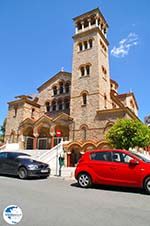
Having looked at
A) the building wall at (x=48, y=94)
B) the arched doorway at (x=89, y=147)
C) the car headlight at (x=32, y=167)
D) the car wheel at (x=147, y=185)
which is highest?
the building wall at (x=48, y=94)

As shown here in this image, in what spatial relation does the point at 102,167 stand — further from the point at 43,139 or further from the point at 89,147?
the point at 43,139

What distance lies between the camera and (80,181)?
9750 millimetres

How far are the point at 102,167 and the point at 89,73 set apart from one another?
2230 cm

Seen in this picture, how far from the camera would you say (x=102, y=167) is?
9.34 meters

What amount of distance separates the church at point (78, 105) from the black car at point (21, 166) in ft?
40.6

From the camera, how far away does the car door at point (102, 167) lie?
9.16 metres

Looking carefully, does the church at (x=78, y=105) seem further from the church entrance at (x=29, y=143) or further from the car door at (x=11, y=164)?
the car door at (x=11, y=164)

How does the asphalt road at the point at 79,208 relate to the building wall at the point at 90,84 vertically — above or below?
below

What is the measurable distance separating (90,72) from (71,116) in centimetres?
661

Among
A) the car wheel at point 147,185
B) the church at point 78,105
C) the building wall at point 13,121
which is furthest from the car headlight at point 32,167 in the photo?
the building wall at point 13,121

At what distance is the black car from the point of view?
12141mm

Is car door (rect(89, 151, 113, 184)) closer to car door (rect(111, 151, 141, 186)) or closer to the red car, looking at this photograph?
the red car

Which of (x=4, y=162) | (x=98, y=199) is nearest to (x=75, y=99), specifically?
(x=4, y=162)

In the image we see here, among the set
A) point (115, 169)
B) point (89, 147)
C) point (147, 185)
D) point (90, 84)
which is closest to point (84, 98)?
point (90, 84)
